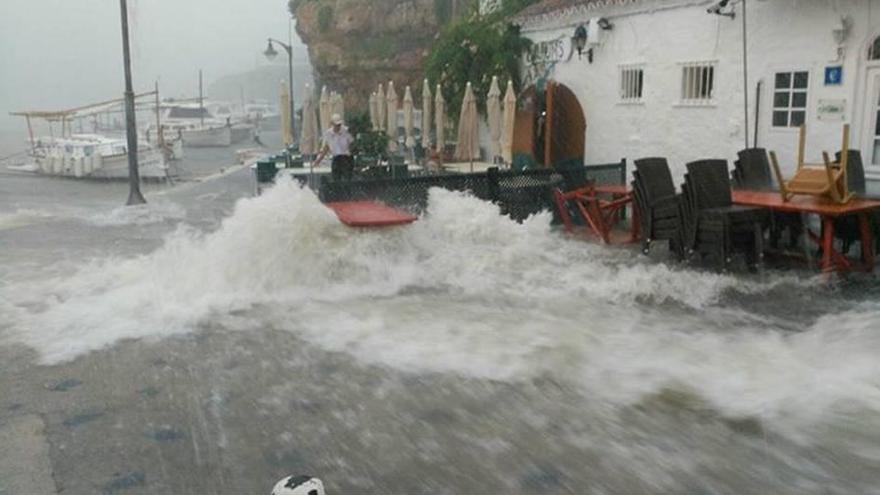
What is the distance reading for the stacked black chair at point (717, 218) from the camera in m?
8.17

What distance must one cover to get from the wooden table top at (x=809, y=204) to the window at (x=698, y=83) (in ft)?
16.1

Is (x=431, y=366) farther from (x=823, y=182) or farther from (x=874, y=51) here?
(x=874, y=51)

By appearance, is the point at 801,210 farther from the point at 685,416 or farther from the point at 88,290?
the point at 88,290

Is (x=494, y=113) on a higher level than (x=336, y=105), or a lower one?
lower

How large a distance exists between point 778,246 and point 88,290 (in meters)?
8.36

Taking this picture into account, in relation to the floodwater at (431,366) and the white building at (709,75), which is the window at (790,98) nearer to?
the white building at (709,75)

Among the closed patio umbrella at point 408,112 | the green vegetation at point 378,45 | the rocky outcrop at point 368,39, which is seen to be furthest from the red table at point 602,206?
the green vegetation at point 378,45

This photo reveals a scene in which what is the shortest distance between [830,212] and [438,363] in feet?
14.8

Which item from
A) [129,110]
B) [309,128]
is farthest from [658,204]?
[129,110]

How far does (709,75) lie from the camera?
1319 centimetres

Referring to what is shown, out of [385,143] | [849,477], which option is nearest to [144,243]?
[385,143]

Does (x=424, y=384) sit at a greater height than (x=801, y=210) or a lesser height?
lesser

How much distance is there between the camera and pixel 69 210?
60.8 feet

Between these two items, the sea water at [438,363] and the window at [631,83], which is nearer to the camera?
the sea water at [438,363]
